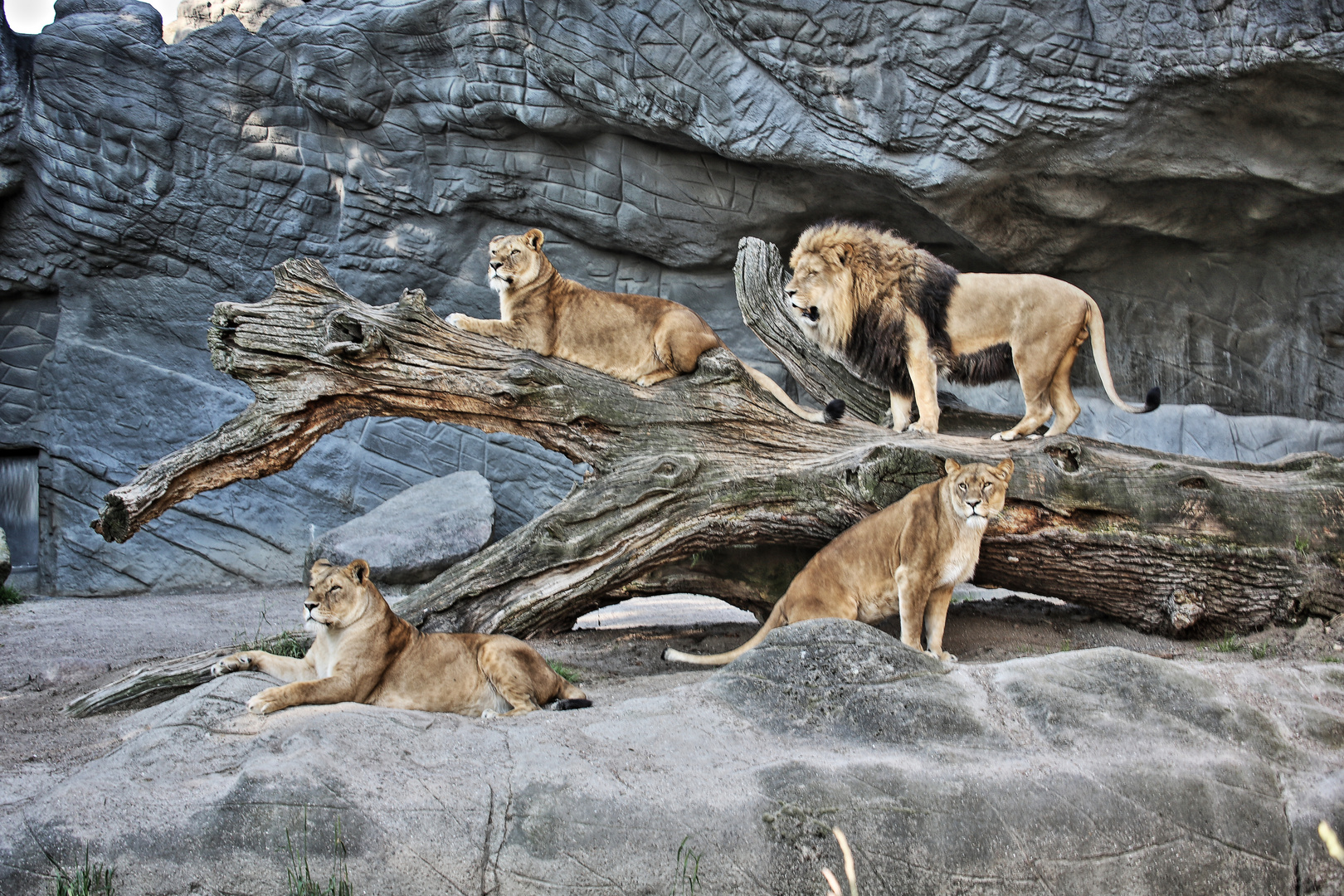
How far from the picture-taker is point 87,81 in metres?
10.4

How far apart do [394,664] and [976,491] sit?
2.84 m

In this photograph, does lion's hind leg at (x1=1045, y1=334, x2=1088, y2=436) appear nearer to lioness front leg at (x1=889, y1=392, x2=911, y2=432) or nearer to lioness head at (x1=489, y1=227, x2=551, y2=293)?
lioness front leg at (x1=889, y1=392, x2=911, y2=432)

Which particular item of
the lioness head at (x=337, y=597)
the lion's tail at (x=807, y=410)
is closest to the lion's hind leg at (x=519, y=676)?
the lioness head at (x=337, y=597)

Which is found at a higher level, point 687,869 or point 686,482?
point 686,482

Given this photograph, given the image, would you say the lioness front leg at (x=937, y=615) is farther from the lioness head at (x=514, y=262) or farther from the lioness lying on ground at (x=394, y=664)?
the lioness head at (x=514, y=262)

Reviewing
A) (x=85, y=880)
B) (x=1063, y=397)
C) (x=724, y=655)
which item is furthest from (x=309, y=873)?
(x=1063, y=397)

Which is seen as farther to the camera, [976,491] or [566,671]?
[566,671]

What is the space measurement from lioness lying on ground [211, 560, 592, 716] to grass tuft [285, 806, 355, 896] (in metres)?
1.21

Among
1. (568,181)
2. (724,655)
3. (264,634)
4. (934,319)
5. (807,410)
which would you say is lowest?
(264,634)

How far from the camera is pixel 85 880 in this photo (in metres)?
2.78

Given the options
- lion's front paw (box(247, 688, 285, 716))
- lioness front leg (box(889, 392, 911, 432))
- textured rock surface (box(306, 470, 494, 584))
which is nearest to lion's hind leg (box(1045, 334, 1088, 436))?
lioness front leg (box(889, 392, 911, 432))

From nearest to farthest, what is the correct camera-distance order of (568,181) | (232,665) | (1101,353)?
(232,665), (1101,353), (568,181)

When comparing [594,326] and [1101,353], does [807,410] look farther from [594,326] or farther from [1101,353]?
[1101,353]

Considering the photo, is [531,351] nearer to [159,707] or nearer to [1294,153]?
[159,707]
